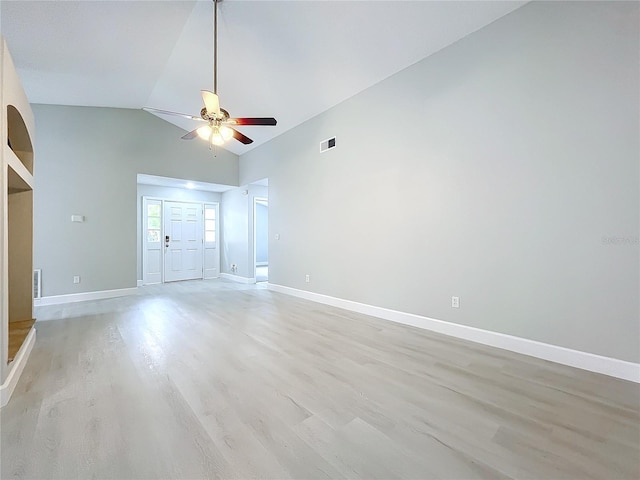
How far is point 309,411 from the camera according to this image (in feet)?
5.77

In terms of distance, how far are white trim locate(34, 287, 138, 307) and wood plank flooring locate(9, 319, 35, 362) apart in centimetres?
216

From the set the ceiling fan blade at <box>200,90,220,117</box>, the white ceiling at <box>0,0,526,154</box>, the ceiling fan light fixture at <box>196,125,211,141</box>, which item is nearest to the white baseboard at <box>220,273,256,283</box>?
the white ceiling at <box>0,0,526,154</box>

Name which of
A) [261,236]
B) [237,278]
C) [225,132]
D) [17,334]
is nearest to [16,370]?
[17,334]

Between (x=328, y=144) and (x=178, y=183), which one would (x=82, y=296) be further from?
(x=328, y=144)

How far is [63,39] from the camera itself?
10.8 feet

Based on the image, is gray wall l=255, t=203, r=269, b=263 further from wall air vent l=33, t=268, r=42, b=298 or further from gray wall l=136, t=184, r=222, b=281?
wall air vent l=33, t=268, r=42, b=298

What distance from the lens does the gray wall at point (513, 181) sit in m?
2.21

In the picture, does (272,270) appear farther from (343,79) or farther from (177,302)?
(343,79)

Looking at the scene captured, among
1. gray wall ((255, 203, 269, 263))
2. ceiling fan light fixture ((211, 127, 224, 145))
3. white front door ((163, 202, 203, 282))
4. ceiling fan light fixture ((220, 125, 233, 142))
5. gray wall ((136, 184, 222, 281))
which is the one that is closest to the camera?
ceiling fan light fixture ((211, 127, 224, 145))

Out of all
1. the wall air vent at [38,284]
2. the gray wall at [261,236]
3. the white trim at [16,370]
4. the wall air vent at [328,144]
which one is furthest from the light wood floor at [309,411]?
the gray wall at [261,236]

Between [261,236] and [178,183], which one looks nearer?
[178,183]

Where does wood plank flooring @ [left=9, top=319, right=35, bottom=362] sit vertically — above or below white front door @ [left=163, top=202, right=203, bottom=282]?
below

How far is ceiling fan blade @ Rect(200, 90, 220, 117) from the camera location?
2.67 meters

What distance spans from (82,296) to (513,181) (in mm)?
6855
